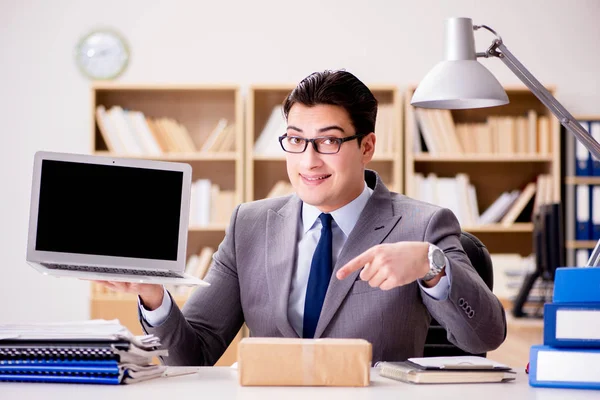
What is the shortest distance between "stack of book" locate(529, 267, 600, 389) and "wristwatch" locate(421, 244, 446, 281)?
0.72 ft

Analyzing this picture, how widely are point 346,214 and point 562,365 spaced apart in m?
0.73

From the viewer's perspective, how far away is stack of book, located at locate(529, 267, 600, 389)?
143 cm

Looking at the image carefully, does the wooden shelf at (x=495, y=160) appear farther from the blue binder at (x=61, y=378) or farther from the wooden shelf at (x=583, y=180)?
the blue binder at (x=61, y=378)

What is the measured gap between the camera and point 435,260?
5.18 ft

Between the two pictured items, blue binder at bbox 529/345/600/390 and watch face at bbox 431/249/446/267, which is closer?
blue binder at bbox 529/345/600/390

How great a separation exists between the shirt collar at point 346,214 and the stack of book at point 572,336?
659 millimetres

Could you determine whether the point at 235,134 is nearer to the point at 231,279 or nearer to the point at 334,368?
the point at 231,279

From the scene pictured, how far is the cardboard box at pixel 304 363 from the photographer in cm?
144

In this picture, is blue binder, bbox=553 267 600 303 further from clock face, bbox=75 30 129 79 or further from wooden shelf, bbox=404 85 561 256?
clock face, bbox=75 30 129 79


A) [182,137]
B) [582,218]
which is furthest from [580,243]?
[182,137]

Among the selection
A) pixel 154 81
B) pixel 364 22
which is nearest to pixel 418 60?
pixel 364 22

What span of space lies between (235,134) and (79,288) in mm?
1387

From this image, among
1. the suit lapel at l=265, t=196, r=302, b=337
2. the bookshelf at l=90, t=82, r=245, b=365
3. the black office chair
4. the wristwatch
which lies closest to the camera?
the wristwatch

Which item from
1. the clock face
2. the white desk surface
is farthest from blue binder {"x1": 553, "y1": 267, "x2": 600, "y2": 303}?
the clock face
